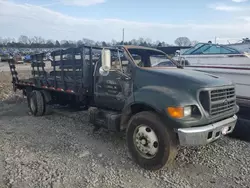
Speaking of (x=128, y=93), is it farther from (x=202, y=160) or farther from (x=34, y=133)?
(x=34, y=133)

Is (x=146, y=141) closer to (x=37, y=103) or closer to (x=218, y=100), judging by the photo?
(x=218, y=100)

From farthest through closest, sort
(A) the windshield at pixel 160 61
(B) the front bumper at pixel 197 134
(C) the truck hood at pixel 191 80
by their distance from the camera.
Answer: (A) the windshield at pixel 160 61 → (C) the truck hood at pixel 191 80 → (B) the front bumper at pixel 197 134

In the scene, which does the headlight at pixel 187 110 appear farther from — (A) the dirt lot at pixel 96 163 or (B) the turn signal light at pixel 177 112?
(A) the dirt lot at pixel 96 163

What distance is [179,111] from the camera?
140 inches

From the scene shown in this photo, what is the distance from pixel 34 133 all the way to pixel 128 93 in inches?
105

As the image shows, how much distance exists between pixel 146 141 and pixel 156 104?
637 mm

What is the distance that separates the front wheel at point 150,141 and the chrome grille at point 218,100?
0.68 meters

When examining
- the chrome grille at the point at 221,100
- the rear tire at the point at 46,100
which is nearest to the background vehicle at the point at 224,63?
the chrome grille at the point at 221,100

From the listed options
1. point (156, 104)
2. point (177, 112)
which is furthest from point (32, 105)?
point (177, 112)

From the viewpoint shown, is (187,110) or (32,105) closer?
(187,110)

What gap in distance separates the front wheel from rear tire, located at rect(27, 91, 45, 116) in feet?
13.5

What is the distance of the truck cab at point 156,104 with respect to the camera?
3.63 m

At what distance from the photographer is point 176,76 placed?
399 centimetres

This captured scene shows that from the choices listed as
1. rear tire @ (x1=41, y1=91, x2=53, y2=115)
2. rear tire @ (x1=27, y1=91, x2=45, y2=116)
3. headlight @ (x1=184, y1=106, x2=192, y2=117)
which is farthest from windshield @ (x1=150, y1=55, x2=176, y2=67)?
rear tire @ (x1=27, y1=91, x2=45, y2=116)
